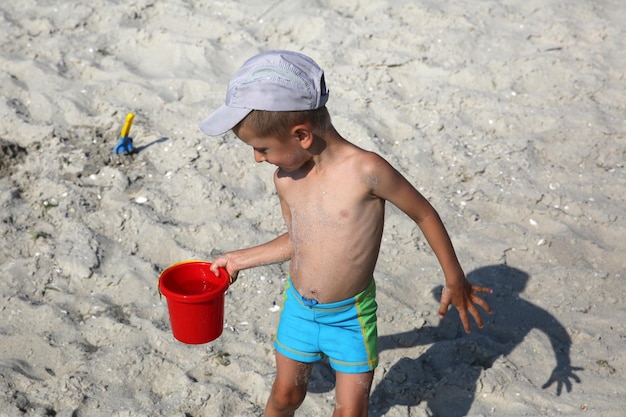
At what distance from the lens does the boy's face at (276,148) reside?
2.30 metres

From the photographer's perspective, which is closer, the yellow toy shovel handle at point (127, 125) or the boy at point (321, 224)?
the boy at point (321, 224)

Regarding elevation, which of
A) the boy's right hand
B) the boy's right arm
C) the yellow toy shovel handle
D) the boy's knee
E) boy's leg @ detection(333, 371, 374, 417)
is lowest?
the yellow toy shovel handle

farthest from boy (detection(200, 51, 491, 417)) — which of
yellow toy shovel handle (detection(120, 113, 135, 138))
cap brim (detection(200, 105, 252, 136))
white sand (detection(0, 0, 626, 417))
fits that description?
yellow toy shovel handle (detection(120, 113, 135, 138))

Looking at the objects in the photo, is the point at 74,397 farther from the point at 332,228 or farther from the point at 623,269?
the point at 623,269

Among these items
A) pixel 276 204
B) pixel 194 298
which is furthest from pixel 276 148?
pixel 276 204

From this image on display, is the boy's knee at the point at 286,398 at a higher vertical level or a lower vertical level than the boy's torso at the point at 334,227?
lower

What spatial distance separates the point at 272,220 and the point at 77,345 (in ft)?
3.78

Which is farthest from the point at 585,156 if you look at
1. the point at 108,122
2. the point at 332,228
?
the point at 108,122

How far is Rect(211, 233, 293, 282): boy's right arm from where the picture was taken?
8.64 ft

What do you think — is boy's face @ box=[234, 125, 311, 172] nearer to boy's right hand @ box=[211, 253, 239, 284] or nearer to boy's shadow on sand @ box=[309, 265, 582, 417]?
boy's right hand @ box=[211, 253, 239, 284]

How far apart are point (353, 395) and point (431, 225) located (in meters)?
0.59

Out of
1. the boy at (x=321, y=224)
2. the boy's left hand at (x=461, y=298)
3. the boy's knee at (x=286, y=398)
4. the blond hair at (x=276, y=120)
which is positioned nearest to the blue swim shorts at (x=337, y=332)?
the boy at (x=321, y=224)

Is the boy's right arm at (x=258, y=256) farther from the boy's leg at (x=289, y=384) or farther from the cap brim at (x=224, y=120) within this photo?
the cap brim at (x=224, y=120)

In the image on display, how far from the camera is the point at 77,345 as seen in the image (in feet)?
10.2
